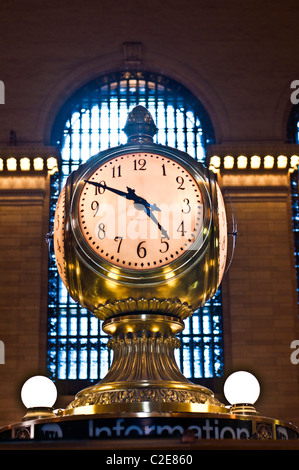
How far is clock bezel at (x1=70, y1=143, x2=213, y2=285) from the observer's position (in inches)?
57.1

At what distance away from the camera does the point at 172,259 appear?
4.77ft

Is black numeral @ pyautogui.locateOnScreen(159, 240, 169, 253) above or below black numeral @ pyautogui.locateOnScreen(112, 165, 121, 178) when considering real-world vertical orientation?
below

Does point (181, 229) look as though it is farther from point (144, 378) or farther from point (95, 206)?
point (144, 378)

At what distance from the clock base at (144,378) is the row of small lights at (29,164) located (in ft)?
57.3

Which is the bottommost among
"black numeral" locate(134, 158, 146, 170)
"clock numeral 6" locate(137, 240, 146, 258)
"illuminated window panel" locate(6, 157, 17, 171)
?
"clock numeral 6" locate(137, 240, 146, 258)

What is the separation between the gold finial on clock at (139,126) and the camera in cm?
166

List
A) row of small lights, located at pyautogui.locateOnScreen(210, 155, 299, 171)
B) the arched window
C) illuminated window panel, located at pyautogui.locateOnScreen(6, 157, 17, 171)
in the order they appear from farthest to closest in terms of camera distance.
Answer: the arched window → illuminated window panel, located at pyautogui.locateOnScreen(6, 157, 17, 171) → row of small lights, located at pyautogui.locateOnScreen(210, 155, 299, 171)

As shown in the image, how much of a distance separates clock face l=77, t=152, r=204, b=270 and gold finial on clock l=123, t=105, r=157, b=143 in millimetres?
175

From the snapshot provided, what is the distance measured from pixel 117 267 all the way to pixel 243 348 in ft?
53.5

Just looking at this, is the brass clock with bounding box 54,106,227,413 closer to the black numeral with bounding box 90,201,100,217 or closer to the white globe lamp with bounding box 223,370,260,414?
the black numeral with bounding box 90,201,100,217

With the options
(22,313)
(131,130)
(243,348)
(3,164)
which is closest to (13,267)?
(22,313)

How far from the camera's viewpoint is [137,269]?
4.77 ft

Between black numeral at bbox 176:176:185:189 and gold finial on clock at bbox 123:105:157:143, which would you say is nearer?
black numeral at bbox 176:176:185:189

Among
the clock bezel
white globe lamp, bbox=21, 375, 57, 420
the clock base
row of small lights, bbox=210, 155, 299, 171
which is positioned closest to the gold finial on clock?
the clock bezel
